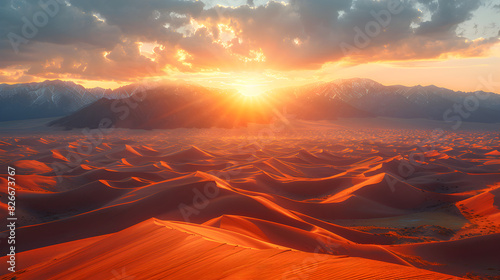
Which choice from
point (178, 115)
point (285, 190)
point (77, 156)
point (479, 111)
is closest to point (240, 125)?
point (178, 115)

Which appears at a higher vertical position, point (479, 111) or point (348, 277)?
point (479, 111)

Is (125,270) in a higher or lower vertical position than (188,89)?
lower

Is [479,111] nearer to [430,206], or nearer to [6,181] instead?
[430,206]

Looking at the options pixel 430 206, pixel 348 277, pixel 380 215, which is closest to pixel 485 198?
pixel 430 206

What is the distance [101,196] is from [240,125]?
9111cm

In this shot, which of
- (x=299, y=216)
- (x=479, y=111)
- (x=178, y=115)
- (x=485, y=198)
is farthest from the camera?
(x=479, y=111)

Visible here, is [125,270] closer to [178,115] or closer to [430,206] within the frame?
[430,206]

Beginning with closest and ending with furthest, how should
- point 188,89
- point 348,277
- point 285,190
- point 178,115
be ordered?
point 348,277 < point 285,190 < point 178,115 < point 188,89

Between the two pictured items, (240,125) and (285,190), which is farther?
(240,125)

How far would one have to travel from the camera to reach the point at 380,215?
56.6 ft

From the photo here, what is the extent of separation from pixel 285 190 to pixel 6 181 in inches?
799

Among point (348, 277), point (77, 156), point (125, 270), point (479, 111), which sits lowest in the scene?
point (77, 156)

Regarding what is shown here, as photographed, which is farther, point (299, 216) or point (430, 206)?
point (430, 206)

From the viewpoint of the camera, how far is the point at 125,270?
5.61m
